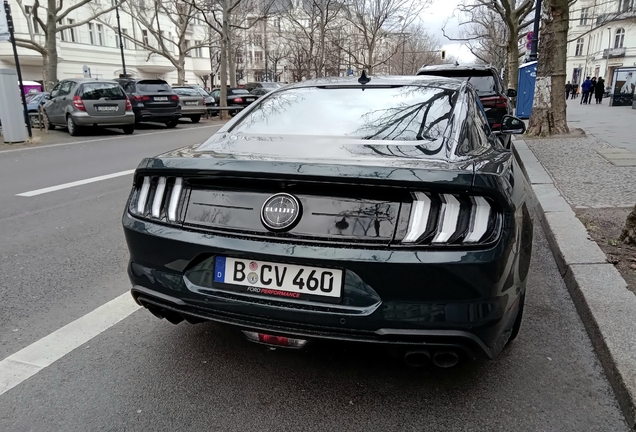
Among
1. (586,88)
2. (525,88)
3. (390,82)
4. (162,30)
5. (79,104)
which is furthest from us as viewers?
(162,30)

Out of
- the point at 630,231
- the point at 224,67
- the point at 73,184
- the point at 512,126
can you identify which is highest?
the point at 224,67

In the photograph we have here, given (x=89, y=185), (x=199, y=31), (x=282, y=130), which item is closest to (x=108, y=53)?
(x=199, y=31)

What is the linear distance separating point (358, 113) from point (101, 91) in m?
14.6

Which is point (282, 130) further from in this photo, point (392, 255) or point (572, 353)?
point (572, 353)

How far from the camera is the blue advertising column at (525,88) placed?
1675cm

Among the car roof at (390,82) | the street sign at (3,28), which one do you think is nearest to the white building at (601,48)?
the street sign at (3,28)

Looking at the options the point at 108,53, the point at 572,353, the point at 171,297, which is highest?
the point at 108,53

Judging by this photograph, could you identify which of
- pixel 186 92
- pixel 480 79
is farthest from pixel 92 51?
pixel 480 79

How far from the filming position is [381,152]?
253 cm

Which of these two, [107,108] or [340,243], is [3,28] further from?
[340,243]

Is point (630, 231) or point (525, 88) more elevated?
point (525, 88)

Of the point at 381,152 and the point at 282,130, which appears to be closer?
the point at 381,152

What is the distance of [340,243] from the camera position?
2.20 m

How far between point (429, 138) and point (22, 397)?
2442 mm
